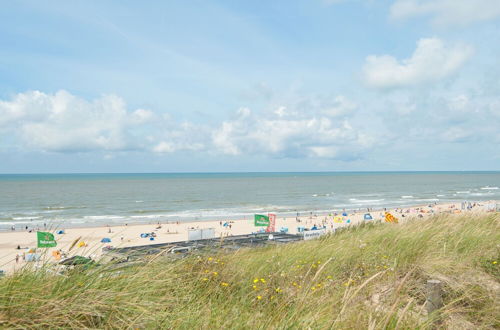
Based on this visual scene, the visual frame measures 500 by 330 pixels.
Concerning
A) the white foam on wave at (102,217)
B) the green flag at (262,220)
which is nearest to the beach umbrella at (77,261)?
the green flag at (262,220)

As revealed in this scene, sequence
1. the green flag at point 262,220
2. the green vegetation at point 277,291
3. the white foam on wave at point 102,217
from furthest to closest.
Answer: the white foam on wave at point 102,217 → the green flag at point 262,220 → the green vegetation at point 277,291

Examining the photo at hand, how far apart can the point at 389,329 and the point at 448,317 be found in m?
1.04

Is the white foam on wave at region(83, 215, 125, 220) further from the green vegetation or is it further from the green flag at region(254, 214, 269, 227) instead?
the green vegetation

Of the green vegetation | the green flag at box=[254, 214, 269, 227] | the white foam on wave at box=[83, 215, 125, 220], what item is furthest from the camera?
the white foam on wave at box=[83, 215, 125, 220]

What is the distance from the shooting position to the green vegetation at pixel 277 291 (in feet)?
7.85

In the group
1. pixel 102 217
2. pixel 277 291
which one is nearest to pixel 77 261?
pixel 277 291

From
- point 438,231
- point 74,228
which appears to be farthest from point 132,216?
point 438,231

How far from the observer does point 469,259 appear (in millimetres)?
4668

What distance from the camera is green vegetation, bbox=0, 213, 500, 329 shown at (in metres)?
2.39

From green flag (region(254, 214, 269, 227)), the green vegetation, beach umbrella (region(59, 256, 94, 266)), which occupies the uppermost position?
beach umbrella (region(59, 256, 94, 266))

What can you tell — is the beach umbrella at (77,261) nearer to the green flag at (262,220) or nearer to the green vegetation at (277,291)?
the green vegetation at (277,291)

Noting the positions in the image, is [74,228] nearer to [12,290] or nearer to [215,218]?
[215,218]

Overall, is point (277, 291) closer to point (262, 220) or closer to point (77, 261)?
point (77, 261)

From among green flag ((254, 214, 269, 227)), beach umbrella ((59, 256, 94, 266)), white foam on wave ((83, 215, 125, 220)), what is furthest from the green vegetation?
white foam on wave ((83, 215, 125, 220))
